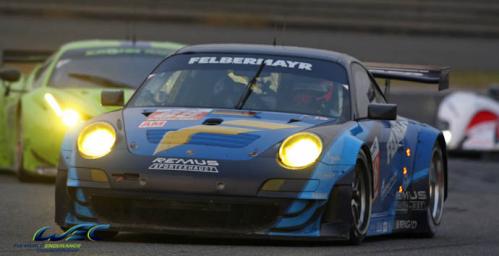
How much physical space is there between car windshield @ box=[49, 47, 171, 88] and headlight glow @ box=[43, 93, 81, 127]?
698 millimetres

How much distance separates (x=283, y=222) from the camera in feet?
23.5

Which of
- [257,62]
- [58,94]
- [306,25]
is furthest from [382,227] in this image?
[306,25]

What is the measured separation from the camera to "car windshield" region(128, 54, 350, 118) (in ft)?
26.8

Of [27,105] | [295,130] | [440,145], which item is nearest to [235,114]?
[295,130]

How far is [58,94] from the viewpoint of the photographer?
11.9 meters

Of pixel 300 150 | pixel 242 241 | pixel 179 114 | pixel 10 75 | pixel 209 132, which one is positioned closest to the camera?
pixel 300 150

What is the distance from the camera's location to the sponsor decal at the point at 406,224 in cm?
870

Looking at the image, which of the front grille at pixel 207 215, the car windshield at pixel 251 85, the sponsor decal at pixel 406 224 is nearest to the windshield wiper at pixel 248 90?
the car windshield at pixel 251 85

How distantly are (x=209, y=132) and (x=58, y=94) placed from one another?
474cm

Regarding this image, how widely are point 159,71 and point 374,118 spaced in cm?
134

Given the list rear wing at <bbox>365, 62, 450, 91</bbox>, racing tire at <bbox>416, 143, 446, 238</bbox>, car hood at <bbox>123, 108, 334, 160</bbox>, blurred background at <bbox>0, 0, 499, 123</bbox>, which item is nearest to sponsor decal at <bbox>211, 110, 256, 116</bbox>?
car hood at <bbox>123, 108, 334, 160</bbox>

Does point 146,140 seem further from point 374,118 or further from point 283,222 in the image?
point 374,118

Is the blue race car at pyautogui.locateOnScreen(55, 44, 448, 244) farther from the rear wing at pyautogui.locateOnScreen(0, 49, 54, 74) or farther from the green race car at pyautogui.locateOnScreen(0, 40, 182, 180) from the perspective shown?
the rear wing at pyautogui.locateOnScreen(0, 49, 54, 74)

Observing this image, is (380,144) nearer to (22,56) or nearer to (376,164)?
(376,164)
